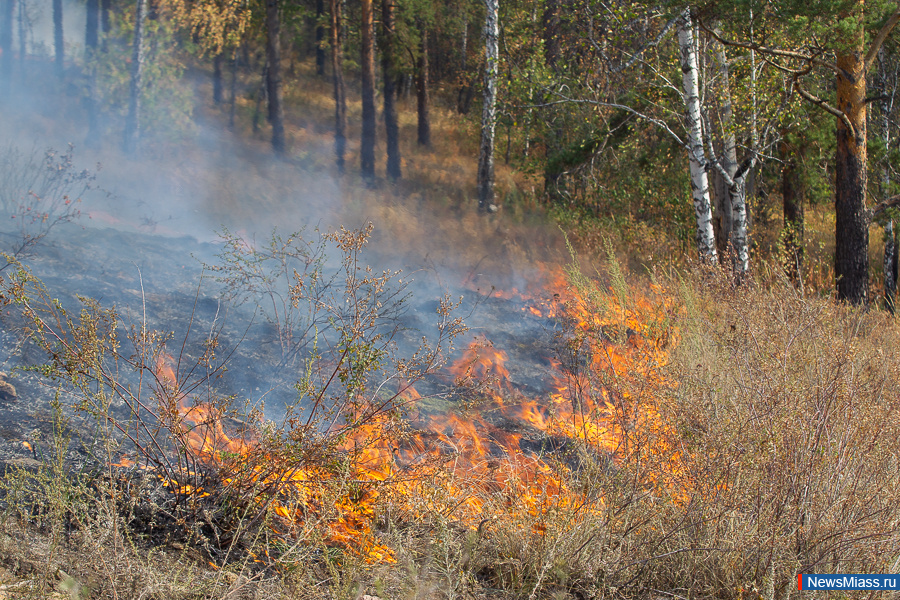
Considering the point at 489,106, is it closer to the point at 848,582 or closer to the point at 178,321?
the point at 178,321

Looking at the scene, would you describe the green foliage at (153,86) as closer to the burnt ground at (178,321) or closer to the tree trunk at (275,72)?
the tree trunk at (275,72)

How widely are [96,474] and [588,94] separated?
11.8 m

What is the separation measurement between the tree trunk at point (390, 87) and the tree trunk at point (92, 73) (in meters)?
6.55

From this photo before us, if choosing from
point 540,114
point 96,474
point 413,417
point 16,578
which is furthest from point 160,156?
point 16,578

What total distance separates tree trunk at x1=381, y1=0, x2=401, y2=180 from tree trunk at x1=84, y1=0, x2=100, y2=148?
6554 millimetres

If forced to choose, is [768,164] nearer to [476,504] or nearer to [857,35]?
[857,35]

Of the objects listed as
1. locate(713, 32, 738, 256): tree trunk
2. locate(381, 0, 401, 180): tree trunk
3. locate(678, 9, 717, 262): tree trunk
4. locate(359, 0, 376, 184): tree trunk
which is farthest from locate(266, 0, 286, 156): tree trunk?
locate(713, 32, 738, 256): tree trunk

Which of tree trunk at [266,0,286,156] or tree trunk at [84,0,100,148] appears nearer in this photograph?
tree trunk at [84,0,100,148]

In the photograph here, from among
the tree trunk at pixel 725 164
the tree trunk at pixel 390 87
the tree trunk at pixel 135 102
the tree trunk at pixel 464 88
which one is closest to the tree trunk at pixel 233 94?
the tree trunk at pixel 135 102

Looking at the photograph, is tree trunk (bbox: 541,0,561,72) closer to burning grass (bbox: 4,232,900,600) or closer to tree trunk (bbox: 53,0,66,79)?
tree trunk (bbox: 53,0,66,79)

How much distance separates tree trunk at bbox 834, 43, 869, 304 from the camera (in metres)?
8.68

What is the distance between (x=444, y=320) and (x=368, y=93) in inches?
477

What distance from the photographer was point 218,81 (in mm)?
18859

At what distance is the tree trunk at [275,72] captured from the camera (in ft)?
47.6
